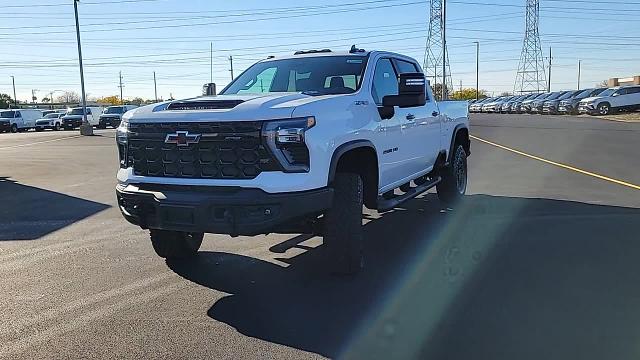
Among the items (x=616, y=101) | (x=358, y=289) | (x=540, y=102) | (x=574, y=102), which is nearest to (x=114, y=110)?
(x=540, y=102)

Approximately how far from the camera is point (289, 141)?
4.77 meters

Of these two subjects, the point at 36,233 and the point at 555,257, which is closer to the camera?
the point at 555,257

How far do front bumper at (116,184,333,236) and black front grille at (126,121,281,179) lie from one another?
0.51 ft

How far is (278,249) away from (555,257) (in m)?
2.85

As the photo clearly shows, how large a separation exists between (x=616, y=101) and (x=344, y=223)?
40888 millimetres

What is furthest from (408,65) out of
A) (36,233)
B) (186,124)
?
(36,233)

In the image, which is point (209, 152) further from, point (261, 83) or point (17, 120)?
point (17, 120)

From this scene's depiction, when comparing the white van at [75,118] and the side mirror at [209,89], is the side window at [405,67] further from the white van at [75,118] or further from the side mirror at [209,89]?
the white van at [75,118]

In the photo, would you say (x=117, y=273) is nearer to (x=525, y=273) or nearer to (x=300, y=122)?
(x=300, y=122)

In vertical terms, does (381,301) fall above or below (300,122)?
below

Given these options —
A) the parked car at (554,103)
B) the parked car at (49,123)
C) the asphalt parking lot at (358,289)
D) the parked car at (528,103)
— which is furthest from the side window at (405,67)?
the parked car at (528,103)

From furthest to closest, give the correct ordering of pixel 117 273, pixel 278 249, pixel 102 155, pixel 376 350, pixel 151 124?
1. pixel 102 155
2. pixel 278 249
3. pixel 117 273
4. pixel 151 124
5. pixel 376 350

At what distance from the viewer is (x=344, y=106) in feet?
17.7

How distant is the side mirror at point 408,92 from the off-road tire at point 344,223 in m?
1.01
